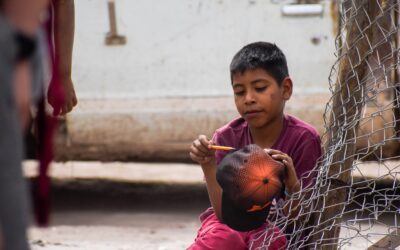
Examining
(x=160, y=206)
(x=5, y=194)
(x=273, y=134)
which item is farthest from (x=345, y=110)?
(x=160, y=206)

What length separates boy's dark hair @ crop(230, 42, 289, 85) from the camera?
3850 mm

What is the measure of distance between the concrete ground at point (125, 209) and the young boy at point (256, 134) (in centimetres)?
99

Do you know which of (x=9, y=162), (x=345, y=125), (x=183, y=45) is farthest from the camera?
(x=183, y=45)

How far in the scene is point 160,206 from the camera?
717cm

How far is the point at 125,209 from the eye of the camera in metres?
7.07

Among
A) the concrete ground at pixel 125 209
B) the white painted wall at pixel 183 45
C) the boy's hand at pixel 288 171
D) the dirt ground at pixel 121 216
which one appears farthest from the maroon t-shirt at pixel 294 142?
the white painted wall at pixel 183 45

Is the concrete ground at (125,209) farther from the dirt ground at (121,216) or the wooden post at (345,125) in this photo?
the wooden post at (345,125)

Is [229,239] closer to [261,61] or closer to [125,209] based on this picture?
[261,61]

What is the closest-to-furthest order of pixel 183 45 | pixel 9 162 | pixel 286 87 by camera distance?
pixel 9 162, pixel 286 87, pixel 183 45

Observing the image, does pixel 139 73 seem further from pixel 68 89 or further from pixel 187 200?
pixel 68 89

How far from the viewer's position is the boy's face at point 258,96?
148 inches

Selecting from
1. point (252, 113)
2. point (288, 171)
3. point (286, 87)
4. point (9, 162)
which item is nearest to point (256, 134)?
point (252, 113)

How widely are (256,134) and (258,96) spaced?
157 millimetres

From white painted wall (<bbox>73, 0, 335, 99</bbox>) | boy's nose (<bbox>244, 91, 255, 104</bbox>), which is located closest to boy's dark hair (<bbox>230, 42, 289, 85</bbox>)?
boy's nose (<bbox>244, 91, 255, 104</bbox>)
